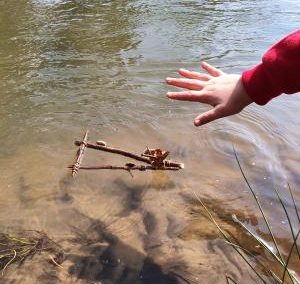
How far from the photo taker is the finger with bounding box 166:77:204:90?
1865 millimetres

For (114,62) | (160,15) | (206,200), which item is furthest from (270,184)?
(160,15)

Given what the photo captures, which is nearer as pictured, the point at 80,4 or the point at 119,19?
the point at 119,19

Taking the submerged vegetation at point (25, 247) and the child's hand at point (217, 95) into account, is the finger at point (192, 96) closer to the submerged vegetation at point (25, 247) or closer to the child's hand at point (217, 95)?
the child's hand at point (217, 95)

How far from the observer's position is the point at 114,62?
19.8 ft

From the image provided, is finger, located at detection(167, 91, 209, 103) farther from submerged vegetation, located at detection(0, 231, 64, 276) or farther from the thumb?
submerged vegetation, located at detection(0, 231, 64, 276)

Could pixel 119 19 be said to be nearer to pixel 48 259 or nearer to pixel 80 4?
pixel 80 4

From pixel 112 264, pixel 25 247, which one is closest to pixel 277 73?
pixel 112 264

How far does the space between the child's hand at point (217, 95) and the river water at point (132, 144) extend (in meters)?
1.19

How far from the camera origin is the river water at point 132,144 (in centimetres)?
282

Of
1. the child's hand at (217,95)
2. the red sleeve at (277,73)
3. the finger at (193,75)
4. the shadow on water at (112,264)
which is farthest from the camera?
the shadow on water at (112,264)

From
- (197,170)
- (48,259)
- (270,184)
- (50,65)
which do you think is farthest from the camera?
(50,65)

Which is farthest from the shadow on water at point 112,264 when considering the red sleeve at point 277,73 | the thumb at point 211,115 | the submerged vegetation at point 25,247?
the red sleeve at point 277,73

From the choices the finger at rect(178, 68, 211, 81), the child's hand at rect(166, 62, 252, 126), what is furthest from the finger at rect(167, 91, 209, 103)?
the finger at rect(178, 68, 211, 81)

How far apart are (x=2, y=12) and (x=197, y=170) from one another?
19.5ft
